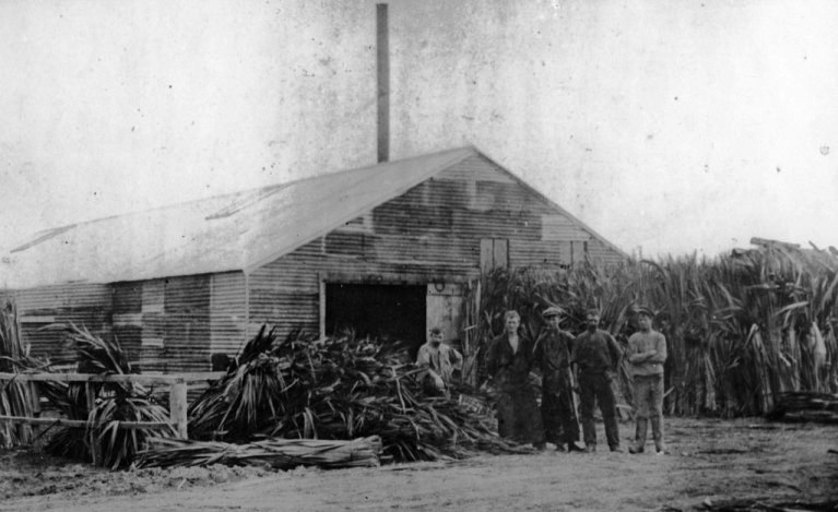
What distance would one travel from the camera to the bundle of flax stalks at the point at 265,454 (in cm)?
1171

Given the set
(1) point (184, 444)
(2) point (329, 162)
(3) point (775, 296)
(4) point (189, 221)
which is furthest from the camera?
(4) point (189, 221)

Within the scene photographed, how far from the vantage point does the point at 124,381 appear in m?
12.8

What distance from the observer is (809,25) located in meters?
12.6

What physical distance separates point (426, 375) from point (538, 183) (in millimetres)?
5441

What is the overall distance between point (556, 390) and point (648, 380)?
3.79 feet

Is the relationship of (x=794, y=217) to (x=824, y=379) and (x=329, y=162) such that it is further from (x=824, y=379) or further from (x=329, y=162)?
(x=329, y=162)

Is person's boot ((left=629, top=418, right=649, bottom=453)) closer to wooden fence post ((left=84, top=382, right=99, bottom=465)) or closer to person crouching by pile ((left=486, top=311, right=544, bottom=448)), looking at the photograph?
person crouching by pile ((left=486, top=311, right=544, bottom=448))

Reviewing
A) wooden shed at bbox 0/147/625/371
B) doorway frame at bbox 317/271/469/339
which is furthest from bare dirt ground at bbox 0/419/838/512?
doorway frame at bbox 317/271/469/339

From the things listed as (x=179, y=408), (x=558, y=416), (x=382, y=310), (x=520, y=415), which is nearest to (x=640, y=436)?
(x=558, y=416)

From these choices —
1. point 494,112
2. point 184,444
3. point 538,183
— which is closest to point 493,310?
point 538,183

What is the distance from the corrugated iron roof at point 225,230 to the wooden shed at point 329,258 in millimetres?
39

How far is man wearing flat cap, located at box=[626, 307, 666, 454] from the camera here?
13031 mm

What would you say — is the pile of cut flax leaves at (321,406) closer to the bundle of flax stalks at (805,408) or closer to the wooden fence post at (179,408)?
the wooden fence post at (179,408)

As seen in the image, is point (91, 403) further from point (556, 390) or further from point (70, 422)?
point (556, 390)
